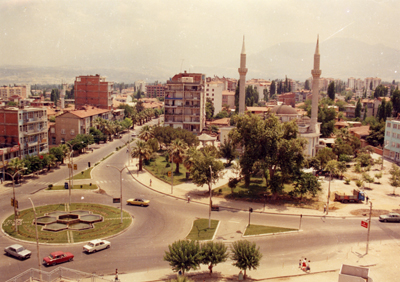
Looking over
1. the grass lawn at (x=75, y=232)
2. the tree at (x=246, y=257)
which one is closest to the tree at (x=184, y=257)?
the tree at (x=246, y=257)

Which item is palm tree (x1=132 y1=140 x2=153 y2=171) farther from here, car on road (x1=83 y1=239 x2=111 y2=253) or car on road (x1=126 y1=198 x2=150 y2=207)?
car on road (x1=83 y1=239 x2=111 y2=253)

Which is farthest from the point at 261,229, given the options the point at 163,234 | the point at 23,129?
the point at 23,129

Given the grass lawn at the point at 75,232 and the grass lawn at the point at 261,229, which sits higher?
the grass lawn at the point at 261,229

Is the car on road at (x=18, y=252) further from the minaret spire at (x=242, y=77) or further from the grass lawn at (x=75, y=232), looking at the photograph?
the minaret spire at (x=242, y=77)

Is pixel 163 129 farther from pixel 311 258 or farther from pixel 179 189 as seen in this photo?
pixel 311 258

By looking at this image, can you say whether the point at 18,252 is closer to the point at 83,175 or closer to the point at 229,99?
the point at 83,175

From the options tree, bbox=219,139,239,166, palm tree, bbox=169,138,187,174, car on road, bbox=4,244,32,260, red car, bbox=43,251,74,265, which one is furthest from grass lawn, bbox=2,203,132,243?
tree, bbox=219,139,239,166
